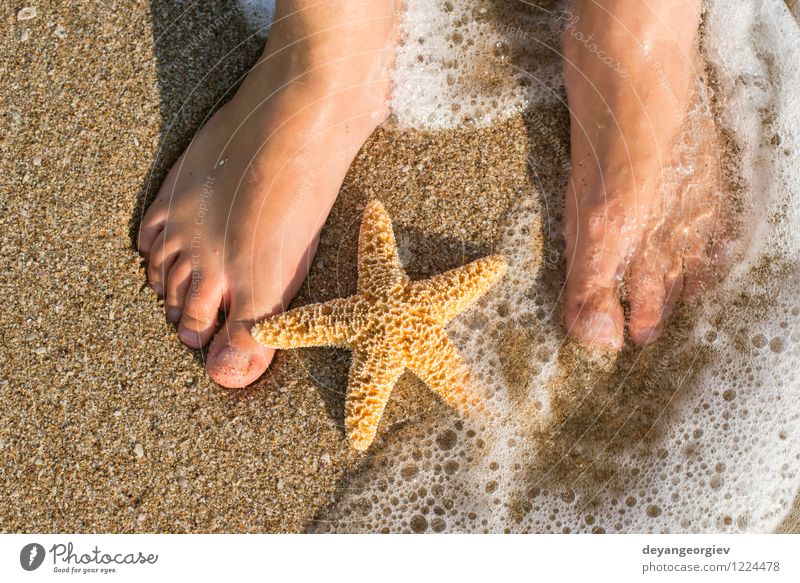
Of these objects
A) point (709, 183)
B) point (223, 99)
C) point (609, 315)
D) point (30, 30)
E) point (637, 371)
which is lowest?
point (637, 371)

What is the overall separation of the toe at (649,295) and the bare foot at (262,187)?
117 cm

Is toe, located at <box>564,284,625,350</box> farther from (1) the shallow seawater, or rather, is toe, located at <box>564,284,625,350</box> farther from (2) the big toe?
(2) the big toe

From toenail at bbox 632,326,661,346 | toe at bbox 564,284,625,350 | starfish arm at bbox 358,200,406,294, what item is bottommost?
toenail at bbox 632,326,661,346

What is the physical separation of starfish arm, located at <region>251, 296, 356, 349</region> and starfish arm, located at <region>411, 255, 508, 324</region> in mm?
245

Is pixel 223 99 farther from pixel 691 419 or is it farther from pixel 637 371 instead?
pixel 691 419

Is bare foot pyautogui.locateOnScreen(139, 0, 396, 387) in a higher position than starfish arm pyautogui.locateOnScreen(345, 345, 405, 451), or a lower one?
higher

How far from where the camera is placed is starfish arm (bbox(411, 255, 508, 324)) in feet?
6.53

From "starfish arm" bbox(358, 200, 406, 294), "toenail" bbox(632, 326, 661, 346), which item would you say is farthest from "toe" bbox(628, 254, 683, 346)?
"starfish arm" bbox(358, 200, 406, 294)

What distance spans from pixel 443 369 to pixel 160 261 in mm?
1092

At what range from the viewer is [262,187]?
220cm
